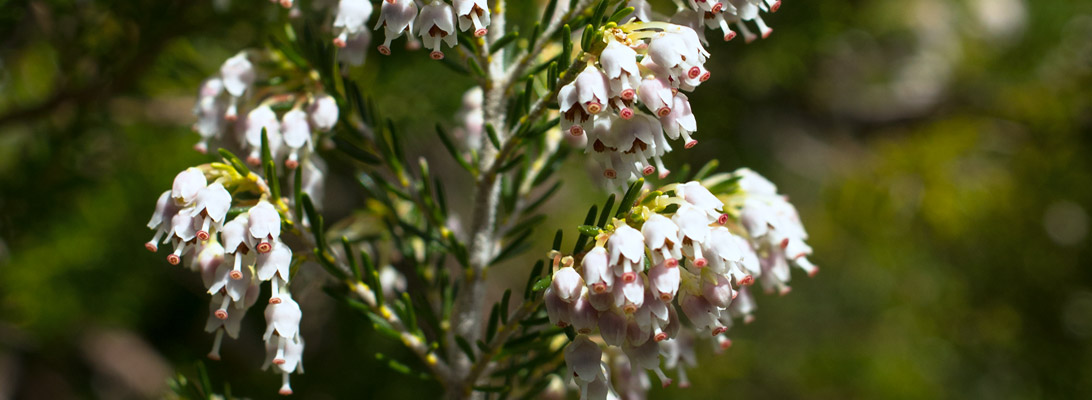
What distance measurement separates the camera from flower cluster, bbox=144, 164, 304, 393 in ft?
2.26

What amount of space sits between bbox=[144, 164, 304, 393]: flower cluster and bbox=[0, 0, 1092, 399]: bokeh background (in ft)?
2.03

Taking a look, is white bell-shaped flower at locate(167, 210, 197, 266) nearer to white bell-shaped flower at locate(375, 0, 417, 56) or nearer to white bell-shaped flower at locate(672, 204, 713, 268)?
white bell-shaped flower at locate(375, 0, 417, 56)

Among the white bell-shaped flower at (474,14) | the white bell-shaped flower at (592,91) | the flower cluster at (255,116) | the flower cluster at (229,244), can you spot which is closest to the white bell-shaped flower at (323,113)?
the flower cluster at (255,116)

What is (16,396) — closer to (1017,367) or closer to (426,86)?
(426,86)

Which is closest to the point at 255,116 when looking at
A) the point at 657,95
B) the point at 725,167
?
the point at 657,95

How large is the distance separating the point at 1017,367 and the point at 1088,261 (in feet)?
1.01

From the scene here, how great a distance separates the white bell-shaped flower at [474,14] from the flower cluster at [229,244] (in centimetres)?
24

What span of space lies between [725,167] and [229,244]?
5.79 ft

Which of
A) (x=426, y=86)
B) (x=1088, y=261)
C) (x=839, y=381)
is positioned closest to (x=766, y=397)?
(x=839, y=381)

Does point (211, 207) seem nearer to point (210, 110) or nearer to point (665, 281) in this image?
point (210, 110)

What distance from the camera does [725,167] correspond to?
2.26m

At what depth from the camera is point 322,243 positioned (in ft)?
2.66

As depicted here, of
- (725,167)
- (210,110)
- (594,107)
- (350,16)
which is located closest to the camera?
(594,107)

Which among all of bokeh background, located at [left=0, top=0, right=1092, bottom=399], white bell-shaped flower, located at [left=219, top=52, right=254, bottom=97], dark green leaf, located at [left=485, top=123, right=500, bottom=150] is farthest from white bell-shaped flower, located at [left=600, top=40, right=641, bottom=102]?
bokeh background, located at [left=0, top=0, right=1092, bottom=399]
